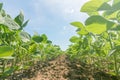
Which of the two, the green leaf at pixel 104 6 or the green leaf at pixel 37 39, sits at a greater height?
the green leaf at pixel 37 39

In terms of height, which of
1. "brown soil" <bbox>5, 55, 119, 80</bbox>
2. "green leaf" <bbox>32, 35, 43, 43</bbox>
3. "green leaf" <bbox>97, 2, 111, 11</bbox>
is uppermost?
"green leaf" <bbox>32, 35, 43, 43</bbox>

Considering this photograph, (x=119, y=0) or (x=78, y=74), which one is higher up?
(x=119, y=0)

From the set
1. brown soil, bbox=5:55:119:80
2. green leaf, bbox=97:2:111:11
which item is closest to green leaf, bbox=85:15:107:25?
green leaf, bbox=97:2:111:11

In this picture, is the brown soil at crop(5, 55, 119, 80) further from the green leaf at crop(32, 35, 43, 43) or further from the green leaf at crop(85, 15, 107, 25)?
the green leaf at crop(85, 15, 107, 25)

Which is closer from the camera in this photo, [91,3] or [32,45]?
[91,3]

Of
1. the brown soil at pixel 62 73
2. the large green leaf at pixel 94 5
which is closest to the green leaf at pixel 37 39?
the brown soil at pixel 62 73

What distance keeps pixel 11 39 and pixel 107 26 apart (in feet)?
2.65

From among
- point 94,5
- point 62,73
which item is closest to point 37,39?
point 62,73

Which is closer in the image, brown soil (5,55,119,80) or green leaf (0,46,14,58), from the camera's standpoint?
green leaf (0,46,14,58)

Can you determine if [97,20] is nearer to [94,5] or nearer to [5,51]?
[94,5]

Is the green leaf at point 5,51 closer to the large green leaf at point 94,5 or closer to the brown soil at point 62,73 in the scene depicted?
the large green leaf at point 94,5

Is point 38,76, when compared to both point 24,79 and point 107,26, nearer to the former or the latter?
point 24,79

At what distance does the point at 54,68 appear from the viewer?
2.47 meters

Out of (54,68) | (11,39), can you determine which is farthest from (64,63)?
(11,39)
